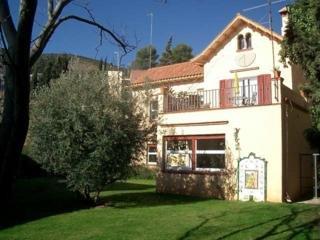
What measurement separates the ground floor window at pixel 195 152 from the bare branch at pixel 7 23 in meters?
16.4

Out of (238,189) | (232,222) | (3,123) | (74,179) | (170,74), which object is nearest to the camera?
(3,123)

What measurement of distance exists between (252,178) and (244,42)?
11639 mm

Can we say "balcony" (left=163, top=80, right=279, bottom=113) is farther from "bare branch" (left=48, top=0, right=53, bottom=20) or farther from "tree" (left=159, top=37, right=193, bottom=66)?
"tree" (left=159, top=37, right=193, bottom=66)

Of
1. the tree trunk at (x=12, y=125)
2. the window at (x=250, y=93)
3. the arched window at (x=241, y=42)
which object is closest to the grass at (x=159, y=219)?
the window at (x=250, y=93)

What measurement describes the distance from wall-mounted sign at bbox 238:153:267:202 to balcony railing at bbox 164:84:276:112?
230cm

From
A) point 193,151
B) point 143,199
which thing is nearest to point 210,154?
point 193,151

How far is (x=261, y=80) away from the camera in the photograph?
18.1m

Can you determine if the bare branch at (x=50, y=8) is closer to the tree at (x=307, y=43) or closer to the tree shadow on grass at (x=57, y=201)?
the tree shadow on grass at (x=57, y=201)

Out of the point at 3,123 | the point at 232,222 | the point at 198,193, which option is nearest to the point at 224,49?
the point at 198,193

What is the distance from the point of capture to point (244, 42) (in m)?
27.1

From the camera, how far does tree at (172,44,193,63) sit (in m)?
81.1

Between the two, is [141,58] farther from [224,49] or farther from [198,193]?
[198,193]

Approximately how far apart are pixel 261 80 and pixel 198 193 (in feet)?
17.8

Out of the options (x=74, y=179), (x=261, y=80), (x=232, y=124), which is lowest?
(x=74, y=179)
